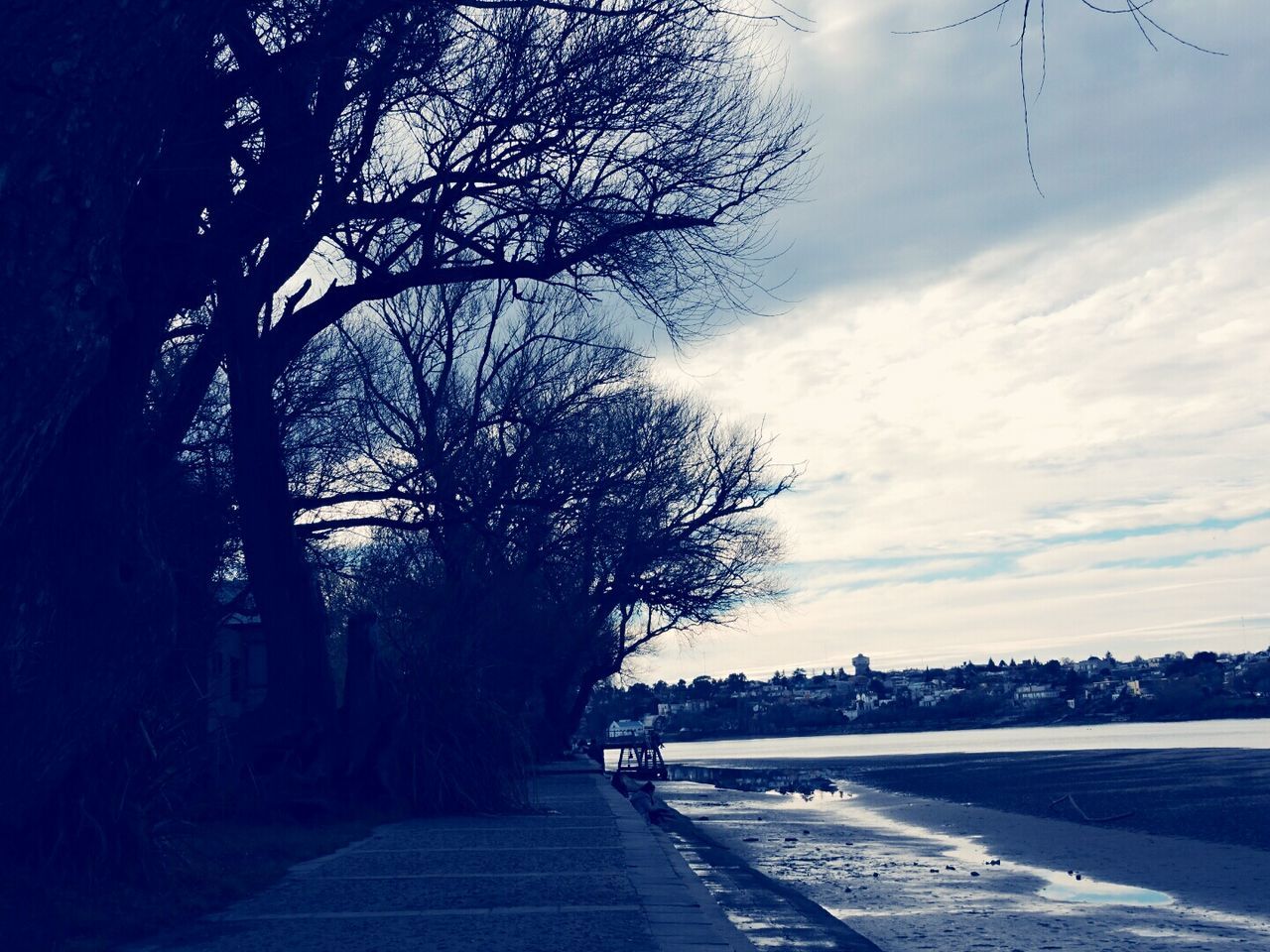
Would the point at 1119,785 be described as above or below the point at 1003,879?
above

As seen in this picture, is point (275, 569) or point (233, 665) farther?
point (233, 665)

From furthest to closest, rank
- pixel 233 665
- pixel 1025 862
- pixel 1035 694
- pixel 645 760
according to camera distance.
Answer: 1. pixel 1035 694
2. pixel 645 760
3. pixel 233 665
4. pixel 1025 862

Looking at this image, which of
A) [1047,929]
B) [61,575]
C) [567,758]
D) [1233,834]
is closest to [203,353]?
[61,575]

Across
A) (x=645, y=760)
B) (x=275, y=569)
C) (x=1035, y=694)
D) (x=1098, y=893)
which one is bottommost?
(x=1098, y=893)

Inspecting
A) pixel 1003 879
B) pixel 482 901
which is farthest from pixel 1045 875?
pixel 482 901

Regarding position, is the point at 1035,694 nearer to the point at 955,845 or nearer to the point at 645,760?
the point at 645,760

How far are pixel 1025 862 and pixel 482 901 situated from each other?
10872mm

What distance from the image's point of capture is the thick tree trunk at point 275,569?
12625 mm

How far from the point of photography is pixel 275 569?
42.0ft

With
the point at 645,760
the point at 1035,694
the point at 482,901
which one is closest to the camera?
the point at 482,901

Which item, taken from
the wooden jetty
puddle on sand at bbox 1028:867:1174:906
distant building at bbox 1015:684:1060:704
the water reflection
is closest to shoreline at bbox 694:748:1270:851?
the water reflection

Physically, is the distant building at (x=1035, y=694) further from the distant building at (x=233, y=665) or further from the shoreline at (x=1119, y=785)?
the distant building at (x=233, y=665)

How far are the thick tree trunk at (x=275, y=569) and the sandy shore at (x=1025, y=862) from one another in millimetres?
5272

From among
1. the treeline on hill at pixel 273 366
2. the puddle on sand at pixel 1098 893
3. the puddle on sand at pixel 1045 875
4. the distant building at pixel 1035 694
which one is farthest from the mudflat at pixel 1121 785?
the distant building at pixel 1035 694
